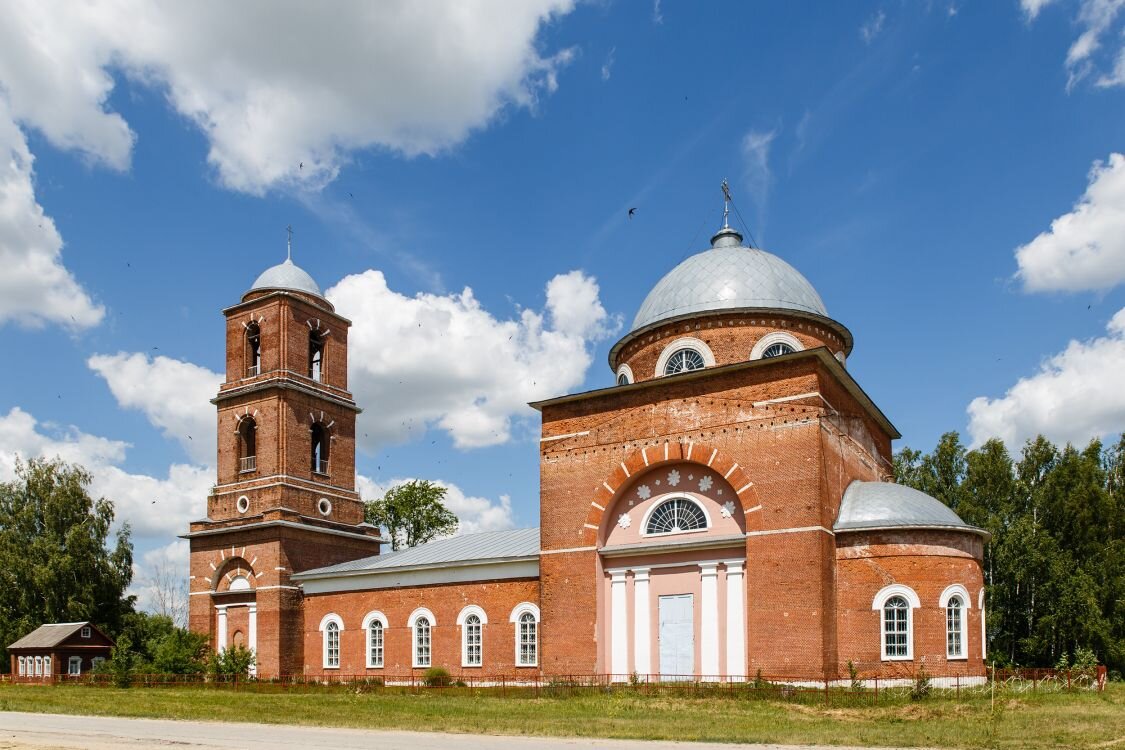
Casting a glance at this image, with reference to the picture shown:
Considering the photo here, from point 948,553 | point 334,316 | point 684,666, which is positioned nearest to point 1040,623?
point 948,553

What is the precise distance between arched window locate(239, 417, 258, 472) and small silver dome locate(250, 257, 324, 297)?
524 centimetres

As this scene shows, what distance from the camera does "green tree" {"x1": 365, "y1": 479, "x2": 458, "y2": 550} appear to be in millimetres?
58656

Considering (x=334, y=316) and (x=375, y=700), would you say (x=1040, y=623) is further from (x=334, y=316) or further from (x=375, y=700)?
(x=334, y=316)

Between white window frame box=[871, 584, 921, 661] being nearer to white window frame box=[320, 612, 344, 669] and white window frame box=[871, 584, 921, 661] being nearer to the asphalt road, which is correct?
the asphalt road

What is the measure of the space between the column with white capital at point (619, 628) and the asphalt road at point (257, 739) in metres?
10.4

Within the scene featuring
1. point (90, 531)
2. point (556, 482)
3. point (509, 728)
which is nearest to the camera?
point (509, 728)

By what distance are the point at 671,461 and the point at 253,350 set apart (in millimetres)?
19461

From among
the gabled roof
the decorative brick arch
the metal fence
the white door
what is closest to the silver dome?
the decorative brick arch

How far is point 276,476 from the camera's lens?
35.8 meters

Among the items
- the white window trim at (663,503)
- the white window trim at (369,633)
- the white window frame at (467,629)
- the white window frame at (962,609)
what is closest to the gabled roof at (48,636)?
the white window trim at (369,633)

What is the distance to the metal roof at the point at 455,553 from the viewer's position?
101 ft

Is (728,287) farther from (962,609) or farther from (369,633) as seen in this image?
(369,633)

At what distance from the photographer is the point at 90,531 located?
4856 cm

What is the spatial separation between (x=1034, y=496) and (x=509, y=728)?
3114cm
